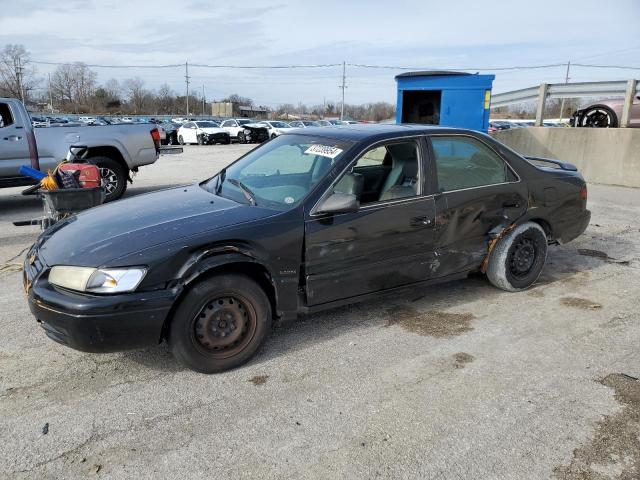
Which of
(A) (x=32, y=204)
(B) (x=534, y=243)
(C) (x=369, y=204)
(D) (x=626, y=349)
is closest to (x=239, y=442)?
(C) (x=369, y=204)

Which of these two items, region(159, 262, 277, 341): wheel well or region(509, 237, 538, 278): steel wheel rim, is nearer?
region(159, 262, 277, 341): wheel well

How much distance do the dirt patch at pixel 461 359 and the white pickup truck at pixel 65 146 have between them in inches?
284

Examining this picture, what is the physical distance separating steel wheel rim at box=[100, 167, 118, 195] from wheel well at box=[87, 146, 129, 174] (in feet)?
1.07

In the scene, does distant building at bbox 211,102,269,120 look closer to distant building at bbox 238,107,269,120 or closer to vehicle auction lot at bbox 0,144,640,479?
distant building at bbox 238,107,269,120

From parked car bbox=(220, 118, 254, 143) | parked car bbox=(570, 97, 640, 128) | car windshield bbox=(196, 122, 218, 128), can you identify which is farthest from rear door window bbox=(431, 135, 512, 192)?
car windshield bbox=(196, 122, 218, 128)

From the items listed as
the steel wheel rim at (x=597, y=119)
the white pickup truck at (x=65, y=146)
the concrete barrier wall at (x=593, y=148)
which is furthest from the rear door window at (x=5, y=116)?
the steel wheel rim at (x=597, y=119)

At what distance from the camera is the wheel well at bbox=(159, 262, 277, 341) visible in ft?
10.4

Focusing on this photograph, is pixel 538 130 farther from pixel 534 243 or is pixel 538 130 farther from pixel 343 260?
pixel 343 260

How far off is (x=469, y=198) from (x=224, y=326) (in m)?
2.35

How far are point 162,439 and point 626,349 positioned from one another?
3.25 m

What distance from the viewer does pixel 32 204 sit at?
9.56m

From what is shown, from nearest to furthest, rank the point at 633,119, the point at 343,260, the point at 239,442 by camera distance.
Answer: the point at 239,442 → the point at 343,260 → the point at 633,119

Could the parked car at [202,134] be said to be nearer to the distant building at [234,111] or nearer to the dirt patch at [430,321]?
the dirt patch at [430,321]

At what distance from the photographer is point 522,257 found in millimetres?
4906
